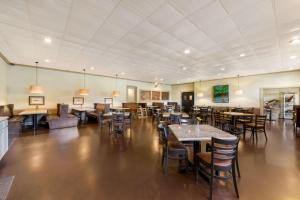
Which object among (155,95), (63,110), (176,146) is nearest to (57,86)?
(63,110)

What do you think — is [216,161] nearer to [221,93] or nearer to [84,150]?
[84,150]

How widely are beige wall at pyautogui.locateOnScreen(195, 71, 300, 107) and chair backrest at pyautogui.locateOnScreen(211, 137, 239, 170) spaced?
9.07 meters

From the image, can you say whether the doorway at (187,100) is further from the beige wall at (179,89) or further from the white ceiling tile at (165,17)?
the white ceiling tile at (165,17)

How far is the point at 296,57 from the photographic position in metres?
5.32

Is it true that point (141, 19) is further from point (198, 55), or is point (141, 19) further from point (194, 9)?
point (198, 55)

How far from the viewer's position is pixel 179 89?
A: 45.8 feet

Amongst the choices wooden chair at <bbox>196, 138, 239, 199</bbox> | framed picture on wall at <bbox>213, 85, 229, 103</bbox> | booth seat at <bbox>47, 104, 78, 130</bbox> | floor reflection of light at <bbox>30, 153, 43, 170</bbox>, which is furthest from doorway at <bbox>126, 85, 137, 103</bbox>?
wooden chair at <bbox>196, 138, 239, 199</bbox>

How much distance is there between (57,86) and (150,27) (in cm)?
696

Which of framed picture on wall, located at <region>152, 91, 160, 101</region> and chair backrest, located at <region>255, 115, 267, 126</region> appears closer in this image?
chair backrest, located at <region>255, 115, 267, 126</region>

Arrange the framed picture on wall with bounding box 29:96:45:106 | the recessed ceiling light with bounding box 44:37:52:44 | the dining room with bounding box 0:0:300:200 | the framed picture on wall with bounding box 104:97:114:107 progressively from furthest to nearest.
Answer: the framed picture on wall with bounding box 104:97:114:107, the framed picture on wall with bounding box 29:96:45:106, the recessed ceiling light with bounding box 44:37:52:44, the dining room with bounding box 0:0:300:200

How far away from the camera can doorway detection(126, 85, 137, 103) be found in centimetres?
1101

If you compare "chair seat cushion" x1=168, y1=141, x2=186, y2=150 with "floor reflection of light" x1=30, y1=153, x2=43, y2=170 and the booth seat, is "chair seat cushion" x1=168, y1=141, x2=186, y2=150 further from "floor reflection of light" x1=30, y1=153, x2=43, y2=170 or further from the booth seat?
the booth seat

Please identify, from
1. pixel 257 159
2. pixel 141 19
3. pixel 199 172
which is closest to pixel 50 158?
pixel 199 172

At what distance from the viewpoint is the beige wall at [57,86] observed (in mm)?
6516
